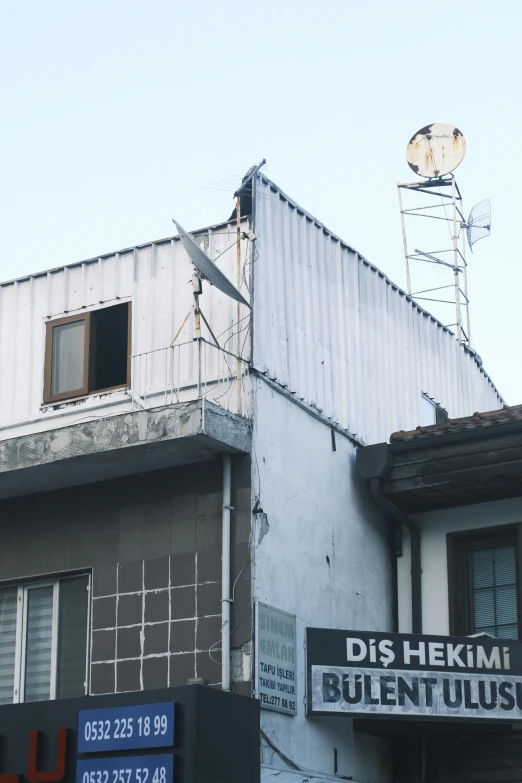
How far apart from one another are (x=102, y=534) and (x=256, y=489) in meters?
1.99

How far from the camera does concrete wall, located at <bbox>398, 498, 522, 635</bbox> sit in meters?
15.7

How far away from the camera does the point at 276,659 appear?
43.8ft

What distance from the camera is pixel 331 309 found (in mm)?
16312

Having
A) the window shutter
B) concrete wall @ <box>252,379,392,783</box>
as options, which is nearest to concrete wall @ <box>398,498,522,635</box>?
concrete wall @ <box>252,379,392,783</box>

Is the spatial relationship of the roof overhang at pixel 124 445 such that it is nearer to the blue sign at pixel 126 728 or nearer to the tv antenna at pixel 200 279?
the tv antenna at pixel 200 279

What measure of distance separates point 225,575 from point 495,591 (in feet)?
13.2

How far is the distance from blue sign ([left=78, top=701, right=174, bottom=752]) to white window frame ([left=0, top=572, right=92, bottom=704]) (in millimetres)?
1480

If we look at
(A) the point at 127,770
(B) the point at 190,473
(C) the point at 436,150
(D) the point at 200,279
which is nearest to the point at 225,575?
(B) the point at 190,473

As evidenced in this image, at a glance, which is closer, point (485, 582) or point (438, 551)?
point (485, 582)

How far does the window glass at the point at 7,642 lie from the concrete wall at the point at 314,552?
3.27 m

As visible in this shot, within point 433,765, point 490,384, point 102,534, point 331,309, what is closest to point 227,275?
point 331,309

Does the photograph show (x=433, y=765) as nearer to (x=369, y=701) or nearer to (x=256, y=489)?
(x=369, y=701)

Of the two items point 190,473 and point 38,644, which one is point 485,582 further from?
point 38,644

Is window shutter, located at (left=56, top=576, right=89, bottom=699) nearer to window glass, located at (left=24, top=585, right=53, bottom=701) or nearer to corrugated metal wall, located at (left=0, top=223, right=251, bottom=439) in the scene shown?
window glass, located at (left=24, top=585, right=53, bottom=701)
